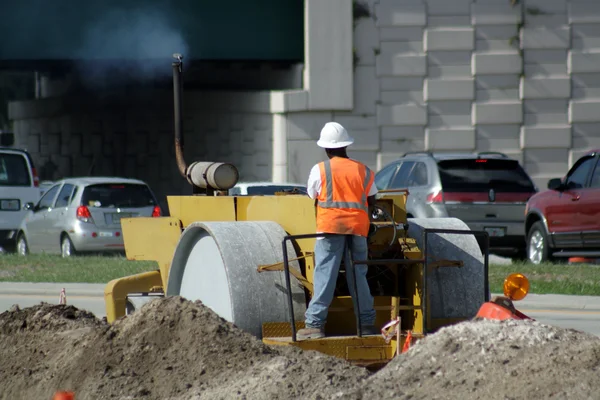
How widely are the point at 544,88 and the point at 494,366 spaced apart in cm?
2067

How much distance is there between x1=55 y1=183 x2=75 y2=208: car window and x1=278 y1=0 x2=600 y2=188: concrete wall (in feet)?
19.3

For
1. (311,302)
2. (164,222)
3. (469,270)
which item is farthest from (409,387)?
(164,222)

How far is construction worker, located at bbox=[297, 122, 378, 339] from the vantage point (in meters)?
7.25

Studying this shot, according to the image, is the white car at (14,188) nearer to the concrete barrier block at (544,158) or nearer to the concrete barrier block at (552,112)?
the concrete barrier block at (544,158)

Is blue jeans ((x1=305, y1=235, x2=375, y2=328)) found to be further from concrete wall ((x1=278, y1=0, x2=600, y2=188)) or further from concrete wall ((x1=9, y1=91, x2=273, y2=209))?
concrete wall ((x1=9, y1=91, x2=273, y2=209))

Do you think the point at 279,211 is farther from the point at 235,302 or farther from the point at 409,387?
the point at 409,387

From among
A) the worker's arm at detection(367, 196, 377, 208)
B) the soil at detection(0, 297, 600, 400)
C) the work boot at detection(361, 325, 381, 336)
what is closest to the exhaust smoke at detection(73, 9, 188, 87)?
the soil at detection(0, 297, 600, 400)

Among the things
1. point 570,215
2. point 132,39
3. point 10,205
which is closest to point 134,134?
point 132,39

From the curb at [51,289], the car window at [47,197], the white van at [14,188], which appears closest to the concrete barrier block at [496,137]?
the car window at [47,197]

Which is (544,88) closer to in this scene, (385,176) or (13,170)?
(385,176)

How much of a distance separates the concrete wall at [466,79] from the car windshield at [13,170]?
19.1 feet

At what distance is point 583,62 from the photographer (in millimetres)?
25516

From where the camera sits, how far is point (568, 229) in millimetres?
17266

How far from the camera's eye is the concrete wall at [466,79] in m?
25.4
